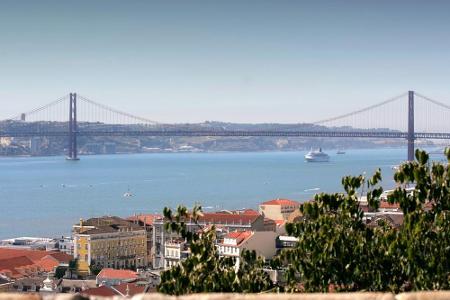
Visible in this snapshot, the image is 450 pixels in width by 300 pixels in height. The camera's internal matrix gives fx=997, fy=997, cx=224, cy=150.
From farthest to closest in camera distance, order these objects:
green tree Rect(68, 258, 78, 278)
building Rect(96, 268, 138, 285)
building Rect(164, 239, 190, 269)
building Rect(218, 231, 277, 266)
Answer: building Rect(164, 239, 190, 269) → green tree Rect(68, 258, 78, 278) → building Rect(218, 231, 277, 266) → building Rect(96, 268, 138, 285)

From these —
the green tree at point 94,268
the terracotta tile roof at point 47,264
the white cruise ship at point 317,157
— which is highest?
the white cruise ship at point 317,157

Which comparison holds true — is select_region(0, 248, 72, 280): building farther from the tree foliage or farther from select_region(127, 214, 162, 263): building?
the tree foliage

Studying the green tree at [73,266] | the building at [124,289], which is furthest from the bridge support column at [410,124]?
the building at [124,289]

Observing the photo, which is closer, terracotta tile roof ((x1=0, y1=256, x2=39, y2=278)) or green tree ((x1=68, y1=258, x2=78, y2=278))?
terracotta tile roof ((x1=0, y1=256, x2=39, y2=278))

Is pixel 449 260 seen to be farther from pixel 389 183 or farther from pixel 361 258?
pixel 389 183

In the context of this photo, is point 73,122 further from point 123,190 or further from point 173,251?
point 173,251

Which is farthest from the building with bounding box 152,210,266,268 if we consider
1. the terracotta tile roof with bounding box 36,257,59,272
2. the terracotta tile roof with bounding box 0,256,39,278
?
the terracotta tile roof with bounding box 0,256,39,278

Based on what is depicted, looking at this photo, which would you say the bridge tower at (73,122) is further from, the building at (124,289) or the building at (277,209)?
the building at (124,289)

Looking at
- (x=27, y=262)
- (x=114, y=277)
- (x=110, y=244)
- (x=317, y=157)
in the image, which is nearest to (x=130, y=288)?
(x=114, y=277)
